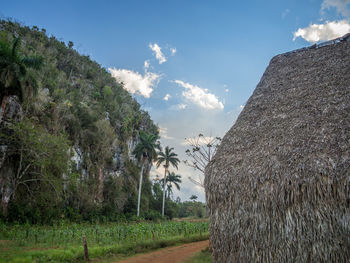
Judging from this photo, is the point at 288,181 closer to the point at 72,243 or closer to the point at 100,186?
the point at 72,243

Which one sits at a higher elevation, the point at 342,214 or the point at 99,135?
the point at 99,135

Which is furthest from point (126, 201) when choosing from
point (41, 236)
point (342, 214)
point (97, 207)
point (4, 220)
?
point (342, 214)

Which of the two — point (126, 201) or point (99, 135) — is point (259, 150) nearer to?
point (99, 135)

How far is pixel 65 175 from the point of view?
2148 cm

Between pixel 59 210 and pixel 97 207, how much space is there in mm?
5321

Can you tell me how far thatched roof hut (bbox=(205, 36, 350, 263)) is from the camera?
4547 mm

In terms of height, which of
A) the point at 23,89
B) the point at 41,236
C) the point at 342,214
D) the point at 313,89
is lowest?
the point at 41,236

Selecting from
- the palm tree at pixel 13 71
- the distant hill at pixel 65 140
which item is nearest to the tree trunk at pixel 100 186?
the distant hill at pixel 65 140

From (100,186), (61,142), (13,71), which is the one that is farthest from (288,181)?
(100,186)

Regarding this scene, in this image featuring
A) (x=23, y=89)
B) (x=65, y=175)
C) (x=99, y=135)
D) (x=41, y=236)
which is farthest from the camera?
(x=99, y=135)

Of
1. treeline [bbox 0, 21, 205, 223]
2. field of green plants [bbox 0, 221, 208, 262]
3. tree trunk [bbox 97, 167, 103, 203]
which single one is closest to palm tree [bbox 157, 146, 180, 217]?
treeline [bbox 0, 21, 205, 223]

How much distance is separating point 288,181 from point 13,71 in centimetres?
1742

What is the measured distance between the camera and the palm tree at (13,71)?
49.6ft

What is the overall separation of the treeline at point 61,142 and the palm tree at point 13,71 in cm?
5
